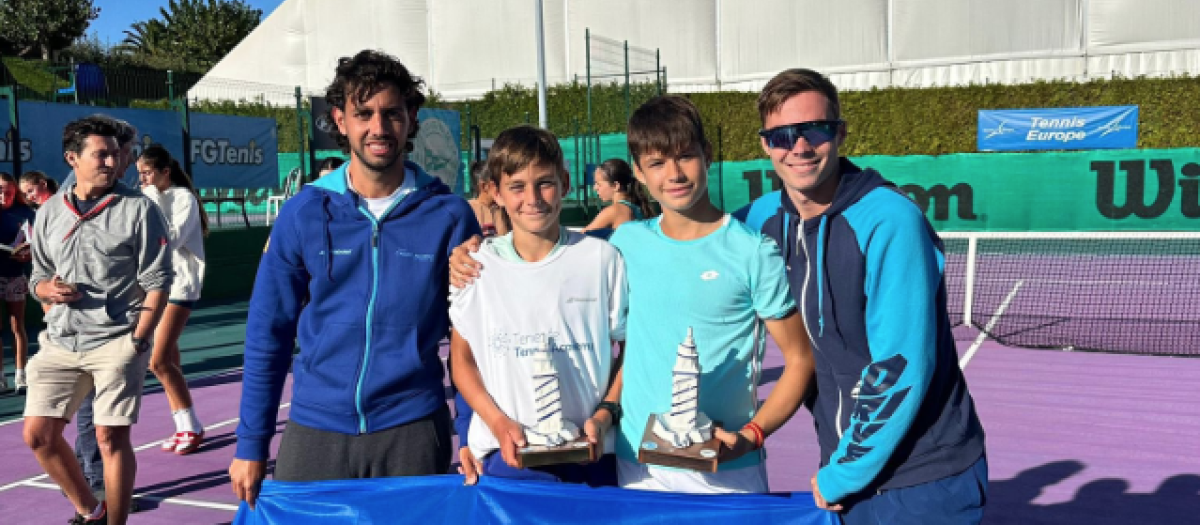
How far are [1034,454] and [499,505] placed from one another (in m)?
→ 4.12

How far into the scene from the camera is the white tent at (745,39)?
1048 inches

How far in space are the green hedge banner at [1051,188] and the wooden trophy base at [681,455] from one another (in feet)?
63.3

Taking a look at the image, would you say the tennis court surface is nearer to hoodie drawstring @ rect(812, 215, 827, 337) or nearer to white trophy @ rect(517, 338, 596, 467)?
hoodie drawstring @ rect(812, 215, 827, 337)

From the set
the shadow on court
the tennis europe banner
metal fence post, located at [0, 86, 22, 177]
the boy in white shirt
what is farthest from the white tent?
the boy in white shirt

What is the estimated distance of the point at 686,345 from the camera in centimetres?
214

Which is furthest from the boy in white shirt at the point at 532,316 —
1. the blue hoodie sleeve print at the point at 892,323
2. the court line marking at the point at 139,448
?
the court line marking at the point at 139,448

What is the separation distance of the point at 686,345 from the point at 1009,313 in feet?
34.5

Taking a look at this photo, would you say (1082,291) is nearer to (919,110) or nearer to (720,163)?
(919,110)

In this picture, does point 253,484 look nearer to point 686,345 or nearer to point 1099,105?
point 686,345

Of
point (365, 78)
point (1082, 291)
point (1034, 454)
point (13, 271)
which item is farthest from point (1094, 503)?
point (1082, 291)

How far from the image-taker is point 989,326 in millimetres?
10469

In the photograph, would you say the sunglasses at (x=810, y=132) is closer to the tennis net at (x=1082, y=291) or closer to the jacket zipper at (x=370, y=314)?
the jacket zipper at (x=370, y=314)

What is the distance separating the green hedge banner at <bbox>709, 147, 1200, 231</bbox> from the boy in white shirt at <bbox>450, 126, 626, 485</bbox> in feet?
62.0

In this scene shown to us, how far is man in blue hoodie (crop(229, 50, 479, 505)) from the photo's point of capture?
271cm
